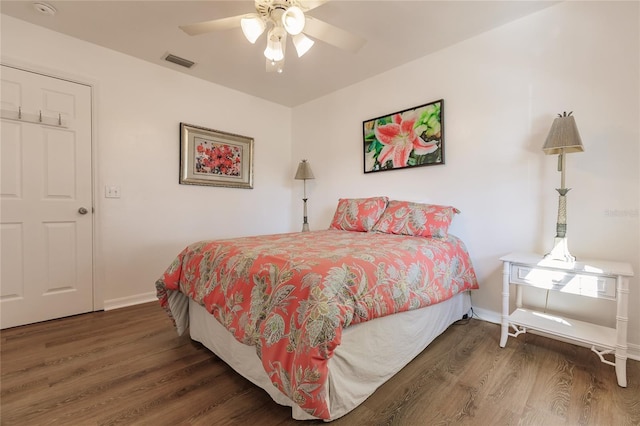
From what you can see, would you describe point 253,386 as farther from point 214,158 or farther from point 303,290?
point 214,158

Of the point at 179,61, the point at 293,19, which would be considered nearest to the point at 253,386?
the point at 293,19

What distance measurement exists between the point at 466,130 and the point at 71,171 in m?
3.56

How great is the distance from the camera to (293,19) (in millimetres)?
1545

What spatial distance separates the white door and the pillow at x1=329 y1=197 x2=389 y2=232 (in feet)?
7.85

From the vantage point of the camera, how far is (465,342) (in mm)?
1952

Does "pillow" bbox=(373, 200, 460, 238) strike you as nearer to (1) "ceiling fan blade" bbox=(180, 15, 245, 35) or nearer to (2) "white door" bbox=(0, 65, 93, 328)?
(1) "ceiling fan blade" bbox=(180, 15, 245, 35)

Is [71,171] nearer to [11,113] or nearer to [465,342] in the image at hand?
[11,113]

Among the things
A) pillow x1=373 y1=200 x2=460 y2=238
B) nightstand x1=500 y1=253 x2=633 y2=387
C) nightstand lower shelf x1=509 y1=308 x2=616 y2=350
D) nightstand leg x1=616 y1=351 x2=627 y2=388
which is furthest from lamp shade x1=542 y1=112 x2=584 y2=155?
nightstand leg x1=616 y1=351 x2=627 y2=388

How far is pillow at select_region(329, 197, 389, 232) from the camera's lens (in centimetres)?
272

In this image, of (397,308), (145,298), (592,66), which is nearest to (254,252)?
(397,308)

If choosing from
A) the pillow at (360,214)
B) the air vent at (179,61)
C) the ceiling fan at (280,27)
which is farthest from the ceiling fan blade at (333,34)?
the air vent at (179,61)

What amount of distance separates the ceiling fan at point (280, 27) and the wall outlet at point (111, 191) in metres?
1.72

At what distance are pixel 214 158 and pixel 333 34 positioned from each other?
213 centimetres

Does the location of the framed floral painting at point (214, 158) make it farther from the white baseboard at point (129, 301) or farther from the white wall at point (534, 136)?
the white wall at point (534, 136)
